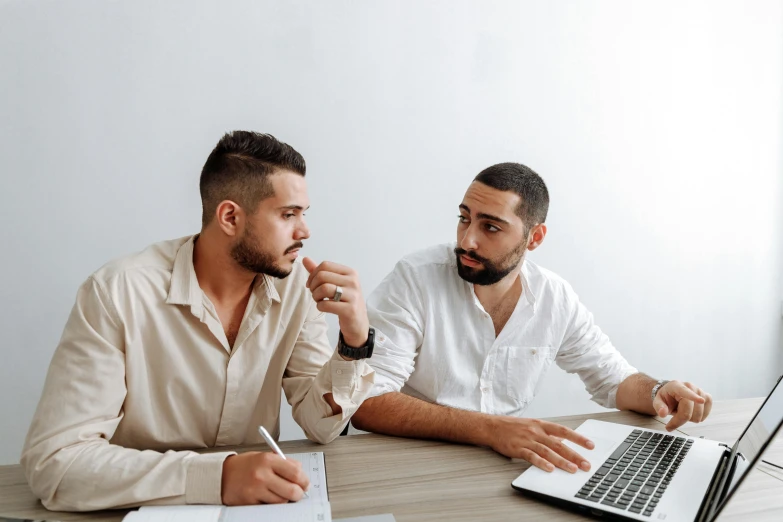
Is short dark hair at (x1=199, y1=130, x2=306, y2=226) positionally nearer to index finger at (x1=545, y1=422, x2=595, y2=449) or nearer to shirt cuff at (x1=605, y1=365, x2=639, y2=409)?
index finger at (x1=545, y1=422, x2=595, y2=449)

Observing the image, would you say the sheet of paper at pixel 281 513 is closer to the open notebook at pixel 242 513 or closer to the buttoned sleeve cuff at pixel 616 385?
the open notebook at pixel 242 513

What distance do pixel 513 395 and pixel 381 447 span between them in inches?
26.4

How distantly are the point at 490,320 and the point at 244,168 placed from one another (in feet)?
2.80

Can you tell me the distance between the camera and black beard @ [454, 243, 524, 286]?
1.79 metres

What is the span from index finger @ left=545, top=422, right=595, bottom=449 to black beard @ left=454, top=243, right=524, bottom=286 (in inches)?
23.9

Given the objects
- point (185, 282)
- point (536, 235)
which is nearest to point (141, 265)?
point (185, 282)

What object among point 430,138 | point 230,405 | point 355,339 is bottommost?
point 230,405

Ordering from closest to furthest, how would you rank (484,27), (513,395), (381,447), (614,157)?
1. (381,447)
2. (513,395)
3. (484,27)
4. (614,157)

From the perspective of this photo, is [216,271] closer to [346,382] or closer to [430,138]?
[346,382]

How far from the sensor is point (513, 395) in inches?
73.7

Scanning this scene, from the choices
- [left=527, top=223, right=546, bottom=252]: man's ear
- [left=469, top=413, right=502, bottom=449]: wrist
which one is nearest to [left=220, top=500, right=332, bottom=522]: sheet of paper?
[left=469, top=413, right=502, bottom=449]: wrist

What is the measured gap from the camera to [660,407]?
4.90 feet

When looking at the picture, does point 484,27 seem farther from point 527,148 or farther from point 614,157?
point 614,157

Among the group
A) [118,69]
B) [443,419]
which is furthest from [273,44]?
[443,419]
